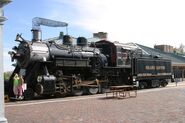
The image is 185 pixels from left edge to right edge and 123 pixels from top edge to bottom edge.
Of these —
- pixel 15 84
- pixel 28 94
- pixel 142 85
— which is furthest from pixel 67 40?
pixel 142 85

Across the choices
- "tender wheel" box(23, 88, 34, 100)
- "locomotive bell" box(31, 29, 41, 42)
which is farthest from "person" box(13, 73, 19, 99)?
Answer: "locomotive bell" box(31, 29, 41, 42)

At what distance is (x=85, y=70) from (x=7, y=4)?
17.5 meters

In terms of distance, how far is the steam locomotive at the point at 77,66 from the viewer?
2305 cm

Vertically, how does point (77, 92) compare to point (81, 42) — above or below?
below

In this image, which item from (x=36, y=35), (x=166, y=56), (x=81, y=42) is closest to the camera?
(x=36, y=35)

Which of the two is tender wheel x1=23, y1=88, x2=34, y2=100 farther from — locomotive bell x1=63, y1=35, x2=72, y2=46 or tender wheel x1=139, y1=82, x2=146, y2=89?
tender wheel x1=139, y1=82, x2=146, y2=89

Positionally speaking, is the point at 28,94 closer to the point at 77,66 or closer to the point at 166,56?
the point at 77,66

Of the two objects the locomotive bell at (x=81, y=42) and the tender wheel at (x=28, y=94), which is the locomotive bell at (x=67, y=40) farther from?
the tender wheel at (x=28, y=94)

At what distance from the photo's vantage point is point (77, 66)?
25516 millimetres

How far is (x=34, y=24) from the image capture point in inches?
1460

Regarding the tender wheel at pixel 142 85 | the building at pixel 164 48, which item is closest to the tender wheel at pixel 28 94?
the tender wheel at pixel 142 85

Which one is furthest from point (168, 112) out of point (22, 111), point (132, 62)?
point (132, 62)

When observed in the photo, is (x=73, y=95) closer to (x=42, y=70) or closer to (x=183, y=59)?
(x=42, y=70)

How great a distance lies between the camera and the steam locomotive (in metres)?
23.0
